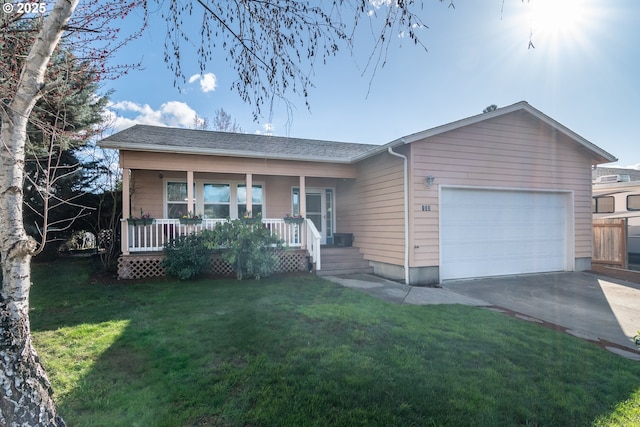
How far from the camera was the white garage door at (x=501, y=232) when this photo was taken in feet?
27.4

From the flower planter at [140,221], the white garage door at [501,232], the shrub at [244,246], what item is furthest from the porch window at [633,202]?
the flower planter at [140,221]

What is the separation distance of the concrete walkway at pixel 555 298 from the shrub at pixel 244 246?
5.94 feet

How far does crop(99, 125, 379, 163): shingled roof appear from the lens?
816 cm

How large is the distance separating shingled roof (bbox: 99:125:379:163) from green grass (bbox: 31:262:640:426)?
4.15m

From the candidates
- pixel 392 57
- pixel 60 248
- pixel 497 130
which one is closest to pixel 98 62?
pixel 392 57

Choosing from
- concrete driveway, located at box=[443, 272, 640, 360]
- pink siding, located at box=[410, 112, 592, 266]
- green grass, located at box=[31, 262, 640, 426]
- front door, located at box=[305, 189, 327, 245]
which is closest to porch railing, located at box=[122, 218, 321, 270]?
front door, located at box=[305, 189, 327, 245]

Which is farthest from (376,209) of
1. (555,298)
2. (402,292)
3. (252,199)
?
(555,298)

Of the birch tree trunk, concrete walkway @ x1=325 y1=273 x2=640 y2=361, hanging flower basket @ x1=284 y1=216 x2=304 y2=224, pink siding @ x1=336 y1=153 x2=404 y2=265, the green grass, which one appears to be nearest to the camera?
the birch tree trunk

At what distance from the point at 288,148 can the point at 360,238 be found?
3.70 meters

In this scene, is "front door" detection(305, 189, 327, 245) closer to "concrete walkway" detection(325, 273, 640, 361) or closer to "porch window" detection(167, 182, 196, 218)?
"concrete walkway" detection(325, 273, 640, 361)

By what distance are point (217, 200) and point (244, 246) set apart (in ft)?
9.94

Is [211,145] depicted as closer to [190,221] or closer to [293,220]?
[190,221]

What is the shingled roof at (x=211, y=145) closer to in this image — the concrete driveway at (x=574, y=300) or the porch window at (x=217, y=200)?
the porch window at (x=217, y=200)

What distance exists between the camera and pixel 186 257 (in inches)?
307
